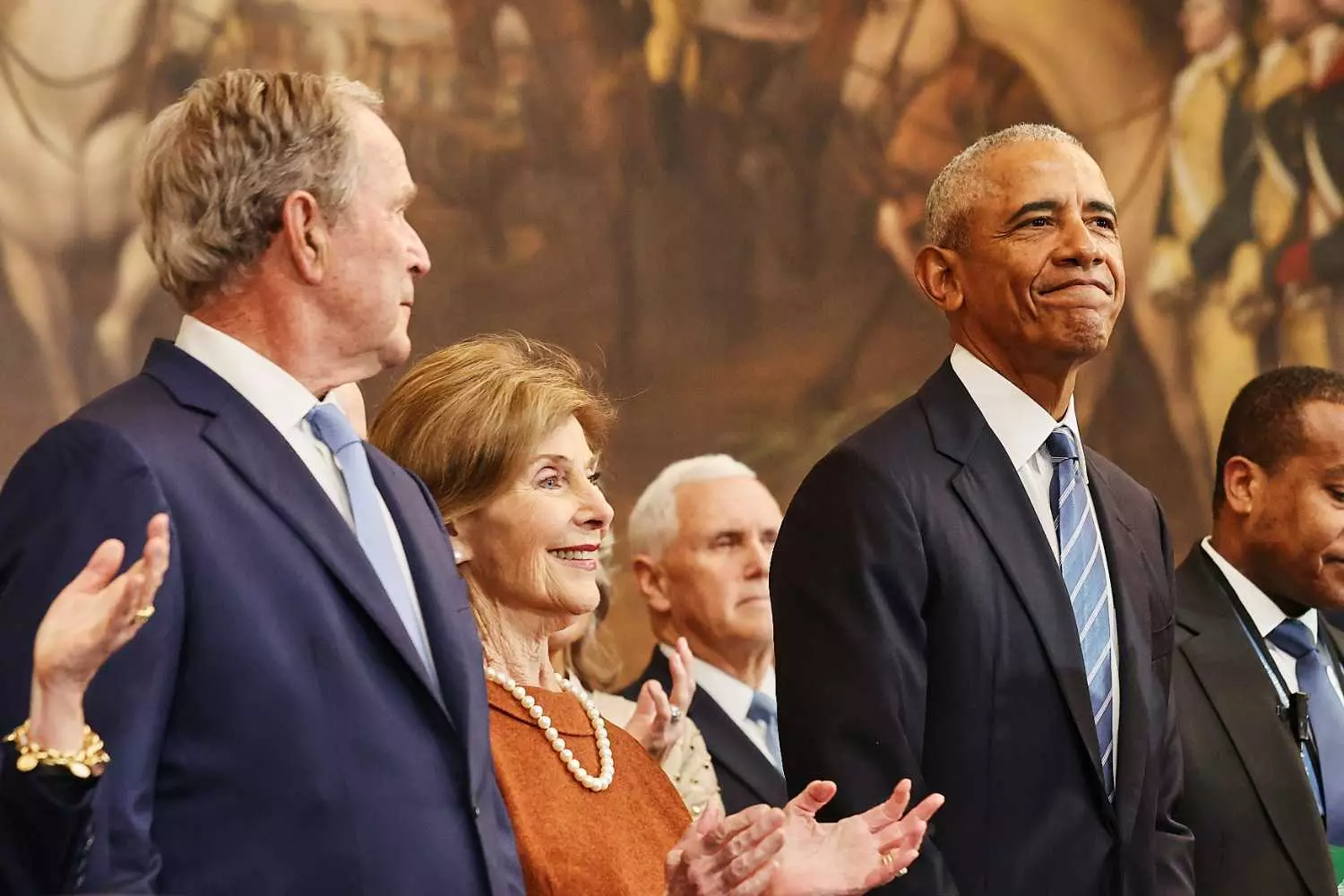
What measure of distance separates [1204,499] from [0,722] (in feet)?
24.3

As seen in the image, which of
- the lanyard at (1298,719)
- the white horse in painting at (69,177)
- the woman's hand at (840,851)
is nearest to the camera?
the woman's hand at (840,851)

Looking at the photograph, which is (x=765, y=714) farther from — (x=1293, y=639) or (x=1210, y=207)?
(x=1210, y=207)

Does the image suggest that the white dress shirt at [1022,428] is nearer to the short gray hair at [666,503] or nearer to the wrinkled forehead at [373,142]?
the wrinkled forehead at [373,142]

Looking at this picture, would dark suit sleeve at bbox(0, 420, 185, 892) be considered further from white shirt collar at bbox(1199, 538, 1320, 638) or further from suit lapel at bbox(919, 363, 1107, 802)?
white shirt collar at bbox(1199, 538, 1320, 638)

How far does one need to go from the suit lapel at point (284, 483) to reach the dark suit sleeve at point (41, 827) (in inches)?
18.5

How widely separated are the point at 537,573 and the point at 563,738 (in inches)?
12.8

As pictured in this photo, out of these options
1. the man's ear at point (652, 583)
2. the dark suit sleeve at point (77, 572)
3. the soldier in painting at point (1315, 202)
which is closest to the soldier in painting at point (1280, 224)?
the soldier in painting at point (1315, 202)

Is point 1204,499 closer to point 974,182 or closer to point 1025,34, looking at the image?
point 1025,34

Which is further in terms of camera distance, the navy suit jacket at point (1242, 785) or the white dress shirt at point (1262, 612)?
the white dress shirt at point (1262, 612)

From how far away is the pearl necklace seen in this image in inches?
131

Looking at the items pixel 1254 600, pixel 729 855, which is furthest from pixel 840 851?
pixel 1254 600

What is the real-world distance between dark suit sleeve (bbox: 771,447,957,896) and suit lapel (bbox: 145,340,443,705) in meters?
0.88

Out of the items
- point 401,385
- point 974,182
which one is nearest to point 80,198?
point 401,385

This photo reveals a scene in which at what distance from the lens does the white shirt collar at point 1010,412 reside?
3.51 meters
